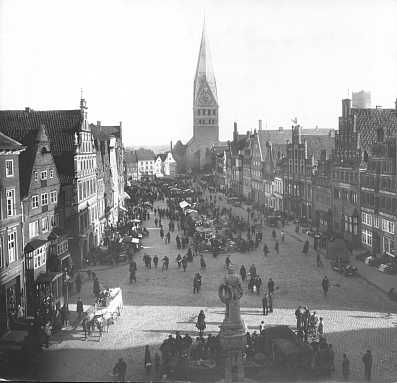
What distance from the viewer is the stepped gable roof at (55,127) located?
29.1 m

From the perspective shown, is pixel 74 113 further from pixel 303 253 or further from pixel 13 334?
pixel 303 253

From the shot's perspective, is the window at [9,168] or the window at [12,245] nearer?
the window at [9,168]

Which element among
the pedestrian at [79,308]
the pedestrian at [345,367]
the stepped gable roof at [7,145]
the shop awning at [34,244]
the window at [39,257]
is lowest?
the pedestrian at [345,367]

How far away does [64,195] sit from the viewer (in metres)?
29.2

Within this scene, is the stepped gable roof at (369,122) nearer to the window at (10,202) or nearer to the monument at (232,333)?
the monument at (232,333)

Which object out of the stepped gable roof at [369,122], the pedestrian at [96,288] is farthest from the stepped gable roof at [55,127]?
the stepped gable roof at [369,122]

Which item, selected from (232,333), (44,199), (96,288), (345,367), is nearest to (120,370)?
(232,333)

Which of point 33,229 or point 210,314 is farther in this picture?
point 210,314

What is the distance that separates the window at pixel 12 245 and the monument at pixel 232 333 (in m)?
10.7

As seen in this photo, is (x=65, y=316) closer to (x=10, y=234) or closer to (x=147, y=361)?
(x=10, y=234)

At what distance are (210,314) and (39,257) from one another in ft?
29.6

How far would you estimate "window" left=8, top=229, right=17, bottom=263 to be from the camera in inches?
986

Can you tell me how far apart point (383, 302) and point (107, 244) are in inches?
710

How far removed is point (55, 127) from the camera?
3075cm
